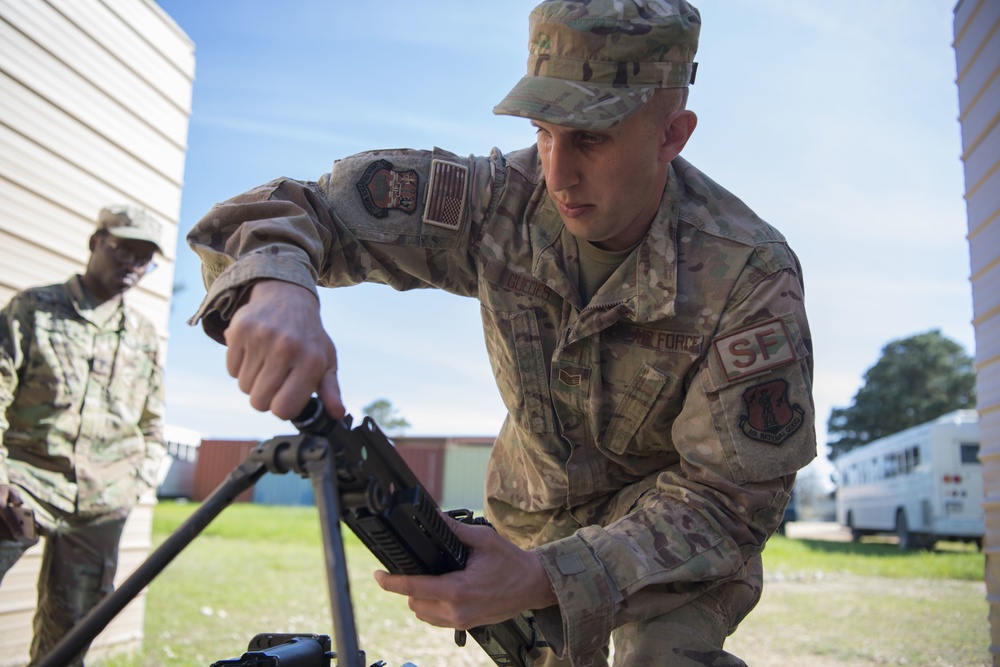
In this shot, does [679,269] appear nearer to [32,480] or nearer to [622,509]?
[622,509]

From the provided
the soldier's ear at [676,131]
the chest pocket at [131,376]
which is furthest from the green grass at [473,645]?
the soldier's ear at [676,131]

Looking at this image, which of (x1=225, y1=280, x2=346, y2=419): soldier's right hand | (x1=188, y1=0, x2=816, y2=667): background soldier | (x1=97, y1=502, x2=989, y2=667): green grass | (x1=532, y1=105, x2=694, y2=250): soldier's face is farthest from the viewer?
(x1=97, y1=502, x2=989, y2=667): green grass

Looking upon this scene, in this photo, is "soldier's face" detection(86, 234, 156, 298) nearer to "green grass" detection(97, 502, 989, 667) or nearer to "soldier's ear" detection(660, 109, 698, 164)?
"green grass" detection(97, 502, 989, 667)

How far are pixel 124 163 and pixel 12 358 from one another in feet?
7.69

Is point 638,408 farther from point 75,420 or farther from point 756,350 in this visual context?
point 75,420

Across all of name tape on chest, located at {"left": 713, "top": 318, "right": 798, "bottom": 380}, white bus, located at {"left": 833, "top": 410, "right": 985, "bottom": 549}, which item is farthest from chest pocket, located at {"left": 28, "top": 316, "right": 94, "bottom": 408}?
white bus, located at {"left": 833, "top": 410, "right": 985, "bottom": 549}

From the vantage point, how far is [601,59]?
199cm

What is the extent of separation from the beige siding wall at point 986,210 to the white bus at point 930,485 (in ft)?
31.9

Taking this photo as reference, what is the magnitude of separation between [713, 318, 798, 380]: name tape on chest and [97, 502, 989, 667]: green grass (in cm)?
262

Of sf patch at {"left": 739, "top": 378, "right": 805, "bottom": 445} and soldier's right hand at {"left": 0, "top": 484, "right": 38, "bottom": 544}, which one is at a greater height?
sf patch at {"left": 739, "top": 378, "right": 805, "bottom": 445}

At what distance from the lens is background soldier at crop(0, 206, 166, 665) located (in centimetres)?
429

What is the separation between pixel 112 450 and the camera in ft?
15.4

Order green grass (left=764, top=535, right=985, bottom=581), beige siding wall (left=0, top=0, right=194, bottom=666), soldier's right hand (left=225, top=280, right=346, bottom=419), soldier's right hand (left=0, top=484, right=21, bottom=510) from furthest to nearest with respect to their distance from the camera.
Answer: green grass (left=764, top=535, right=985, bottom=581) < beige siding wall (left=0, top=0, right=194, bottom=666) < soldier's right hand (left=0, top=484, right=21, bottom=510) < soldier's right hand (left=225, top=280, right=346, bottom=419)

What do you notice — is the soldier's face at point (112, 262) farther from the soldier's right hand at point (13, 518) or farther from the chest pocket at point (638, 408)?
the chest pocket at point (638, 408)
